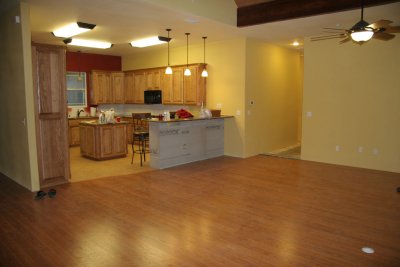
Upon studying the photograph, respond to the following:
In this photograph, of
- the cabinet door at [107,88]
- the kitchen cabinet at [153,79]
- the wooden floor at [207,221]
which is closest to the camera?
the wooden floor at [207,221]

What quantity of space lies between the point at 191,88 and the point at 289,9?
3367mm

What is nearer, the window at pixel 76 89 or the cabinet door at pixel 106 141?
the cabinet door at pixel 106 141

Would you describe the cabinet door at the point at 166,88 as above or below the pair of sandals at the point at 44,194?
above

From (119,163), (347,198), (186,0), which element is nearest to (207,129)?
(119,163)

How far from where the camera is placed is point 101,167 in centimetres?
651

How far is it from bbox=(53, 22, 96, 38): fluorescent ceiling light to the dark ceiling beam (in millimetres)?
3049

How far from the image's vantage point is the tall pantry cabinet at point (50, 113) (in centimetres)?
482

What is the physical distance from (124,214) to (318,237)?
92.5 inches

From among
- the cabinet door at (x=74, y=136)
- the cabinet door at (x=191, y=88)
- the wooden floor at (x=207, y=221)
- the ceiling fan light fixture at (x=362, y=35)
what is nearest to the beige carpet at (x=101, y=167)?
the wooden floor at (x=207, y=221)

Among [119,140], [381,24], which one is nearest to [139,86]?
[119,140]

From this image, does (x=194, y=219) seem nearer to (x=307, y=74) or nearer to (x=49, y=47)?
(x=49, y=47)

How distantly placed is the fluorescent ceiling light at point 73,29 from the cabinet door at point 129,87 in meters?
3.01

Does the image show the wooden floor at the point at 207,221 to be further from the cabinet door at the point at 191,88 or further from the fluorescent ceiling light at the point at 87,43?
the fluorescent ceiling light at the point at 87,43

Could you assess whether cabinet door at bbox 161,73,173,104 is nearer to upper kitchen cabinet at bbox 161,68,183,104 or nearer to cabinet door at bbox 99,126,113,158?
upper kitchen cabinet at bbox 161,68,183,104
